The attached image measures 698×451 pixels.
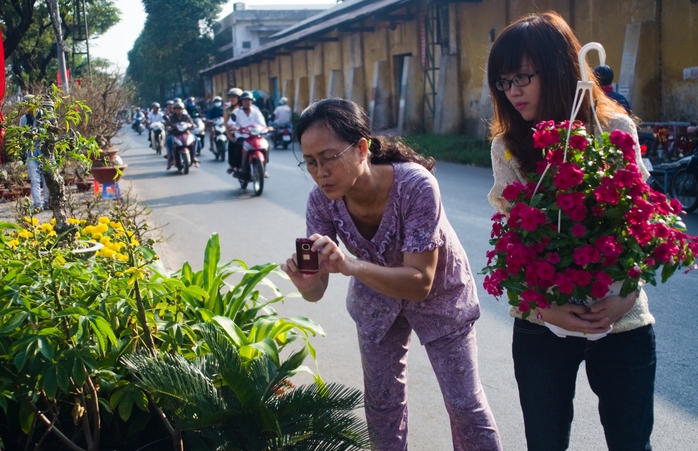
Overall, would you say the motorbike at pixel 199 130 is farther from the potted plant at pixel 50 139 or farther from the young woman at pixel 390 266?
the young woman at pixel 390 266

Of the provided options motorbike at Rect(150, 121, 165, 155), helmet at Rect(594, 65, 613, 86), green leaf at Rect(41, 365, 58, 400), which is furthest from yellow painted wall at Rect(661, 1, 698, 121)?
motorbike at Rect(150, 121, 165, 155)

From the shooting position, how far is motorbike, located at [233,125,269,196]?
13.2 m

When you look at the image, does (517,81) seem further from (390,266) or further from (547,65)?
(390,266)

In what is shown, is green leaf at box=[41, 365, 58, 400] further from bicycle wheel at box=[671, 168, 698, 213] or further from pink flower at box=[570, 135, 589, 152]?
bicycle wheel at box=[671, 168, 698, 213]

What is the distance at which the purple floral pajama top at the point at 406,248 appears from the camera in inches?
101

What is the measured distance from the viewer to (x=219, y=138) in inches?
811

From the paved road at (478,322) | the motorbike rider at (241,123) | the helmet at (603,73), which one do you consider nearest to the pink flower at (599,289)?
the paved road at (478,322)

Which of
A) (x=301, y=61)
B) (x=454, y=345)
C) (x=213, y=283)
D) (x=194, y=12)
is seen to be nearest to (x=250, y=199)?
(x=213, y=283)

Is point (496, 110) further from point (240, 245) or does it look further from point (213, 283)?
point (240, 245)

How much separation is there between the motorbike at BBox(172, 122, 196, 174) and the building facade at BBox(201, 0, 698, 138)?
2.82 m

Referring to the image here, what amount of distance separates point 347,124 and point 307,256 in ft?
1.50

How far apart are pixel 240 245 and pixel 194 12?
5669cm

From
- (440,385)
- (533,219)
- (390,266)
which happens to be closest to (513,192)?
(533,219)

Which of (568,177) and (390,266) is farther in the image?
(390,266)
